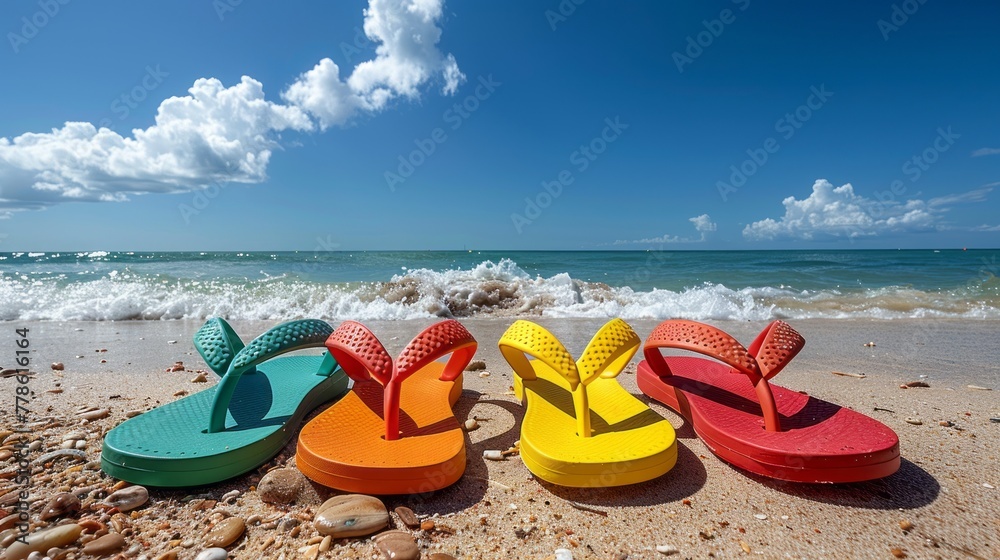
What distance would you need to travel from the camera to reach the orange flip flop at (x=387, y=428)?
1.77 meters

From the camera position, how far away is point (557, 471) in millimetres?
1833

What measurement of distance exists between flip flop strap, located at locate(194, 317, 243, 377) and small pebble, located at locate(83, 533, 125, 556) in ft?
3.18

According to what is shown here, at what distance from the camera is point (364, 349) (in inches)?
88.6

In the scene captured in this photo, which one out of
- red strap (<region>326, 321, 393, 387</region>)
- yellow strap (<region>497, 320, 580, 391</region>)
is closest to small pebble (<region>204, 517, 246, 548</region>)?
red strap (<region>326, 321, 393, 387</region>)

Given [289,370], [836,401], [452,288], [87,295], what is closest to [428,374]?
[289,370]

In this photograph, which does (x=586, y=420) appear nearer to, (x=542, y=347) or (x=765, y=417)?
(x=542, y=347)

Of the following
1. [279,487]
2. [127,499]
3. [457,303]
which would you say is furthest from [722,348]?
[457,303]

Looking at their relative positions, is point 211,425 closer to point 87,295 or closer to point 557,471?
point 557,471

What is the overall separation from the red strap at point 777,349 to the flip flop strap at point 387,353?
5.40 feet

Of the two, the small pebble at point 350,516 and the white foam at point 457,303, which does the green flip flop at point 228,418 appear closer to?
the small pebble at point 350,516

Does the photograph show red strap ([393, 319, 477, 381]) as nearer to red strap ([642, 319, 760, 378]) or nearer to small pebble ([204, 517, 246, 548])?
small pebble ([204, 517, 246, 548])

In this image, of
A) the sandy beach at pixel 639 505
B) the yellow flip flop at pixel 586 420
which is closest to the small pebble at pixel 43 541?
the sandy beach at pixel 639 505

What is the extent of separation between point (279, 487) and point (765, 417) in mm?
2382

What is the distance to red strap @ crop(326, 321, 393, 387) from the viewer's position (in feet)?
7.20
